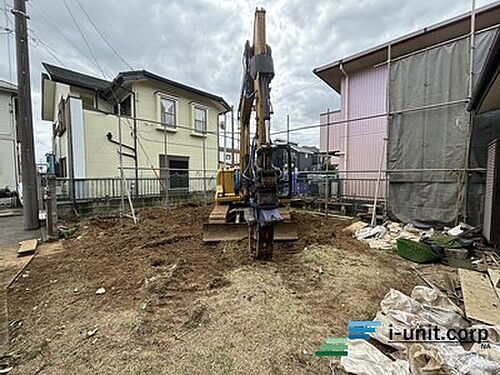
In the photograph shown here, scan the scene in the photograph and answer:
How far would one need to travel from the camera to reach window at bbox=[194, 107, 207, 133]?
462 inches

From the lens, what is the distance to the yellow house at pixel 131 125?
8273mm

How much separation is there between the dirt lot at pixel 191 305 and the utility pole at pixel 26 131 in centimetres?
287

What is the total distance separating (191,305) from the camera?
258 centimetres

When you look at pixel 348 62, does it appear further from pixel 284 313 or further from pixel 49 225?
pixel 49 225

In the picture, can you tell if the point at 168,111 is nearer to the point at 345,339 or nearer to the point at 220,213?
the point at 220,213

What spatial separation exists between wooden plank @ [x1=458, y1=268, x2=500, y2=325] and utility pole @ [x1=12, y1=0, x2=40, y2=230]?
8.69 meters

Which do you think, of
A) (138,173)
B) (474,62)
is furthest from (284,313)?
(138,173)

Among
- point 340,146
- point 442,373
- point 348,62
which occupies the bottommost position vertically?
point 442,373

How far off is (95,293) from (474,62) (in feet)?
24.7

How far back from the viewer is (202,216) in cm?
712

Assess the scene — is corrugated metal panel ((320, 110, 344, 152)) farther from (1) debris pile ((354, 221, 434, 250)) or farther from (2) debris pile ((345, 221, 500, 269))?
(2) debris pile ((345, 221, 500, 269))

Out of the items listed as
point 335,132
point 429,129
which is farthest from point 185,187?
point 429,129

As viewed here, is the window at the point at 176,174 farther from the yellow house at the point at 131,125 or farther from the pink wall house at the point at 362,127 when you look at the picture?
the pink wall house at the point at 362,127

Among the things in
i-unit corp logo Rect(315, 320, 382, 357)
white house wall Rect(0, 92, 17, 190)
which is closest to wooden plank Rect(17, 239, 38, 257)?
i-unit corp logo Rect(315, 320, 382, 357)
